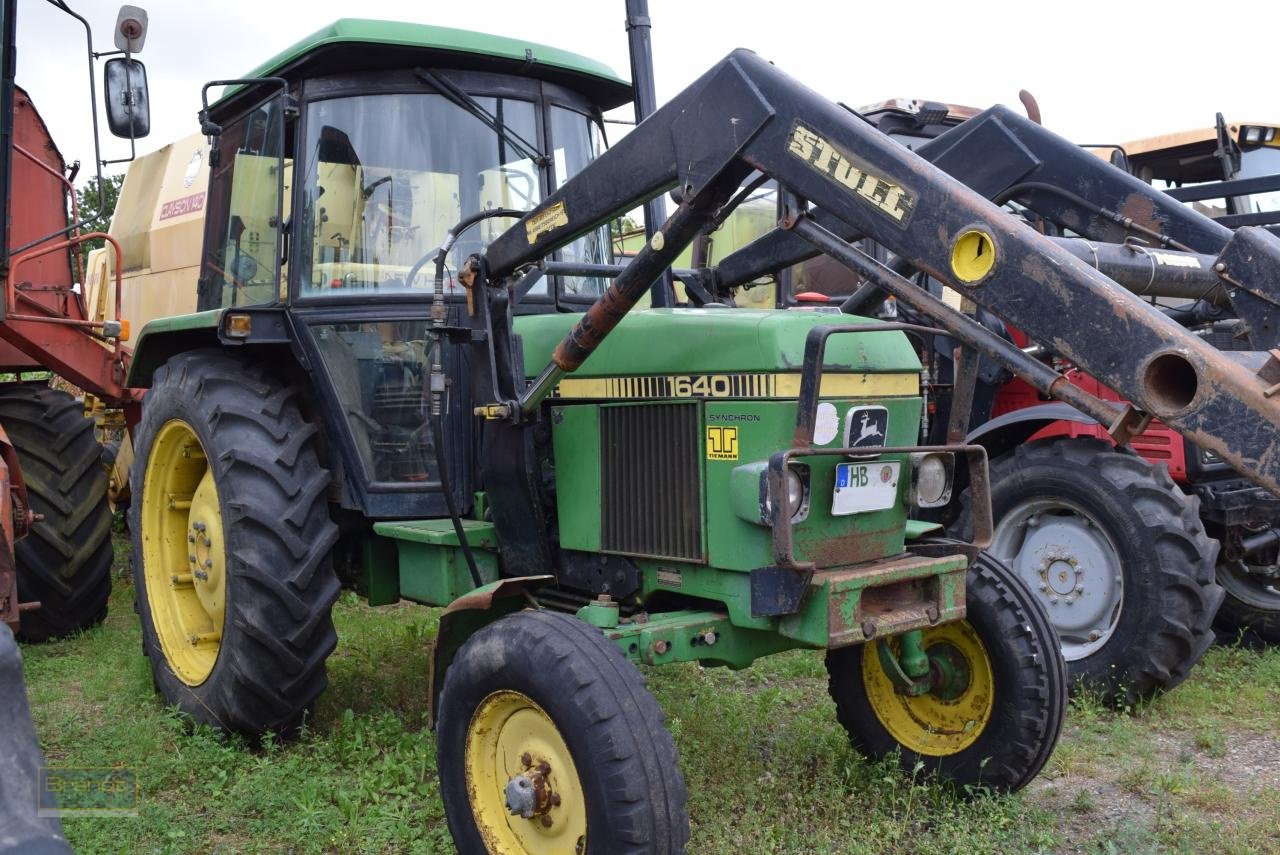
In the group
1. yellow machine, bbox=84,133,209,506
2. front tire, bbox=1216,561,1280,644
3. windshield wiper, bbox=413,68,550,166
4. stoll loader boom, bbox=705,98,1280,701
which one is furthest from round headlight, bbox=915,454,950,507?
yellow machine, bbox=84,133,209,506

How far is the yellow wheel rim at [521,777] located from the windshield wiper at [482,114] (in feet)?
6.82

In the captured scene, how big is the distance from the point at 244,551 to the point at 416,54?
1806mm

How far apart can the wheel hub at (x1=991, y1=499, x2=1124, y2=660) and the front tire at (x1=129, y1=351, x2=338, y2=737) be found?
304 centimetres

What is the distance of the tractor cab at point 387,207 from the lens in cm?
404

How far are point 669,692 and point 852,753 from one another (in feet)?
3.32

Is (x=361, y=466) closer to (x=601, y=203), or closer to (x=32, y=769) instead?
(x=601, y=203)

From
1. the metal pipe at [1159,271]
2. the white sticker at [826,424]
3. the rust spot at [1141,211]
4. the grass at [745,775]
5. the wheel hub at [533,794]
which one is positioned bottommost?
the grass at [745,775]

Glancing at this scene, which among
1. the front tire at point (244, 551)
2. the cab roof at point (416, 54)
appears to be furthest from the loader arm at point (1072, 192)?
the front tire at point (244, 551)

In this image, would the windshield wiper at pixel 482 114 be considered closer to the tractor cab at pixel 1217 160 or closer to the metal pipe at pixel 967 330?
the metal pipe at pixel 967 330

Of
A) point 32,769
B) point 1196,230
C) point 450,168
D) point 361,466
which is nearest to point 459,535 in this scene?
point 361,466

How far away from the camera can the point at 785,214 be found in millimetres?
2900

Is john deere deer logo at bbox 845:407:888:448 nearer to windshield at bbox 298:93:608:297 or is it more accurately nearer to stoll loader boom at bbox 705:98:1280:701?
stoll loader boom at bbox 705:98:1280:701

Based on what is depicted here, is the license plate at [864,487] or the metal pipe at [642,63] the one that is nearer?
the license plate at [864,487]

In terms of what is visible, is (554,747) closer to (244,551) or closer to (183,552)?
(244,551)
